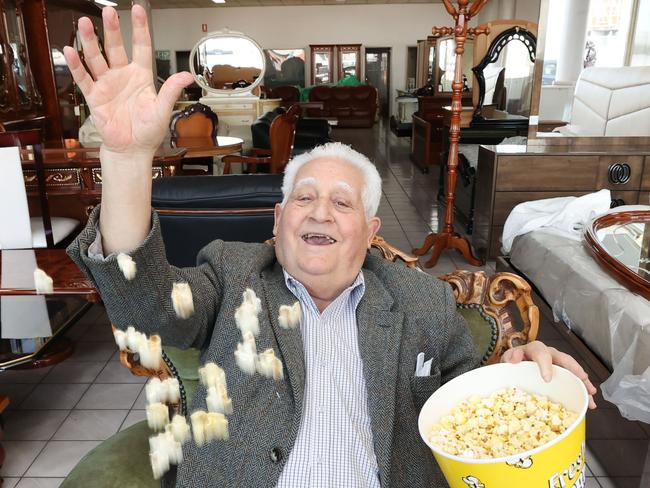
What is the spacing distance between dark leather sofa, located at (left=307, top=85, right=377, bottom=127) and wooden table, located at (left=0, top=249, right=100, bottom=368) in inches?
470

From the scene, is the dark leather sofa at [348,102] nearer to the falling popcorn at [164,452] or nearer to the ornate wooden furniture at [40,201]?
the ornate wooden furniture at [40,201]

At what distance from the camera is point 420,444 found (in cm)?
109

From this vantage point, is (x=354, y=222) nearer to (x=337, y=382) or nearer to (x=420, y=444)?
(x=337, y=382)

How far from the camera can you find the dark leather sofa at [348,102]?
13.8 m

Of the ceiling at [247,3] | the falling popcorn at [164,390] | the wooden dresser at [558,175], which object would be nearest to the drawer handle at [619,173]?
the wooden dresser at [558,175]

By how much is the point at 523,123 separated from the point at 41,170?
13.9 feet

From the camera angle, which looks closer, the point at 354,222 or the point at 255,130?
the point at 354,222

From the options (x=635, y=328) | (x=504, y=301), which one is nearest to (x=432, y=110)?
(x=635, y=328)

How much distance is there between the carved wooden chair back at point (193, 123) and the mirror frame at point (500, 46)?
263 cm

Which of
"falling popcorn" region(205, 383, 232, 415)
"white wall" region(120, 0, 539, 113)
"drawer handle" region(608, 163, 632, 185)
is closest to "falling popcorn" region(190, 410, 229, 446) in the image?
"falling popcorn" region(205, 383, 232, 415)

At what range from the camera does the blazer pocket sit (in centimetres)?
110

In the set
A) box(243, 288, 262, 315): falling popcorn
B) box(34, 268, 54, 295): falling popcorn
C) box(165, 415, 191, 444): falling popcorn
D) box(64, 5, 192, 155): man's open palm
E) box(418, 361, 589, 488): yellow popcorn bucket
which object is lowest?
box(34, 268, 54, 295): falling popcorn

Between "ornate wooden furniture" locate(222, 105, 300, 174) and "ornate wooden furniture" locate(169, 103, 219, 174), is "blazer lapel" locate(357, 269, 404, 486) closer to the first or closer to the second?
"ornate wooden furniture" locate(222, 105, 300, 174)

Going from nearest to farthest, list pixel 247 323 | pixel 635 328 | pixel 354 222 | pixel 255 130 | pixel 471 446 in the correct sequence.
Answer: pixel 471 446 → pixel 247 323 → pixel 354 222 → pixel 635 328 → pixel 255 130
